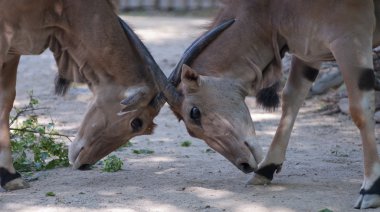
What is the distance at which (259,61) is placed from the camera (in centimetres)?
706

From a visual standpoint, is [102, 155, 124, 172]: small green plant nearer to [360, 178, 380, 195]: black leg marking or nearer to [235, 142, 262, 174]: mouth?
[235, 142, 262, 174]: mouth

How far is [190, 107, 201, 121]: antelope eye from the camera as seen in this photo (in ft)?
22.7

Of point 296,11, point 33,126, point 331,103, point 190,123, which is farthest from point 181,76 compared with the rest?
point 331,103

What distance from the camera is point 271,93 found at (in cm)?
763

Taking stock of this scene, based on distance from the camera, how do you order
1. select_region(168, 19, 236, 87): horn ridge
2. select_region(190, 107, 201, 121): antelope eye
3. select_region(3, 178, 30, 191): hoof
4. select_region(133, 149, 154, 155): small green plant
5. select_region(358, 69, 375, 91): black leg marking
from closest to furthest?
select_region(358, 69, 375, 91): black leg marking → select_region(190, 107, 201, 121): antelope eye → select_region(168, 19, 236, 87): horn ridge → select_region(3, 178, 30, 191): hoof → select_region(133, 149, 154, 155): small green plant

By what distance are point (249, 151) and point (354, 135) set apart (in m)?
3.30

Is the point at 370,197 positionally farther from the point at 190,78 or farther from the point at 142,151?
the point at 142,151

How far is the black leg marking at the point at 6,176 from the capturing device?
723 cm

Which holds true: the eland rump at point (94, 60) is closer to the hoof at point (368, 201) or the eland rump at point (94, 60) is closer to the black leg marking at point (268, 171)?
the black leg marking at point (268, 171)

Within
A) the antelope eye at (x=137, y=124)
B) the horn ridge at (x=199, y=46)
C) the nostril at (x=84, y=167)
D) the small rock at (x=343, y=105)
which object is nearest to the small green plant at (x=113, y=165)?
the nostril at (x=84, y=167)

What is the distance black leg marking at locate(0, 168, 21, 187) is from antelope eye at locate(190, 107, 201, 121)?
1510 millimetres

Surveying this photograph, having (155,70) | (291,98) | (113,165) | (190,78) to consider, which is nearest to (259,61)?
(190,78)

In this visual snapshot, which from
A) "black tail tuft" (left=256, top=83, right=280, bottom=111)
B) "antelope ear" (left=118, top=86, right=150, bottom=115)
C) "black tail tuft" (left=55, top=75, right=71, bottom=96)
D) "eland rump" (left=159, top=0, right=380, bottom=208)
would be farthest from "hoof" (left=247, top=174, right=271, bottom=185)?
"black tail tuft" (left=55, top=75, right=71, bottom=96)

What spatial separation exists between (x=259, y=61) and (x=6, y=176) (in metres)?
2.20
